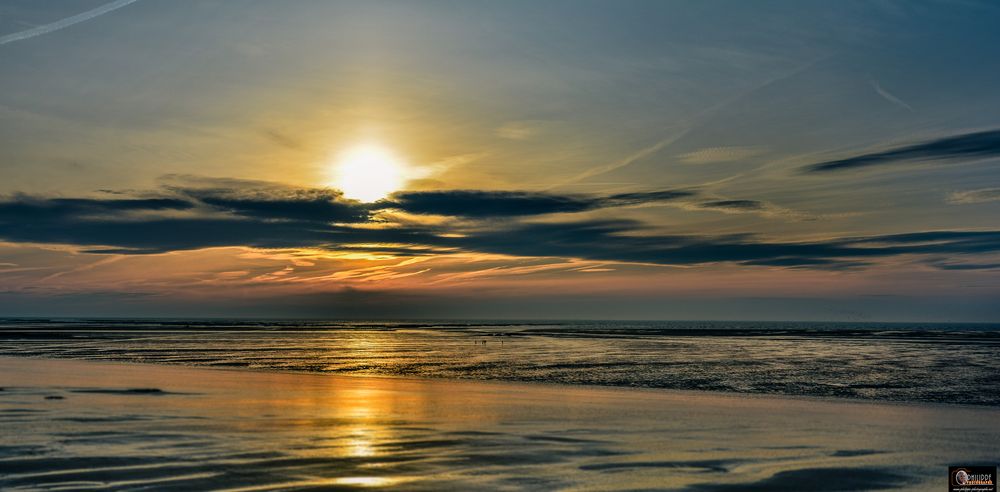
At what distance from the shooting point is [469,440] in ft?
53.6

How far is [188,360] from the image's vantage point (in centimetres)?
4575

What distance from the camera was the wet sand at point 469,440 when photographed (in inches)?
485

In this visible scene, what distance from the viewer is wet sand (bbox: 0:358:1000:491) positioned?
40.4ft

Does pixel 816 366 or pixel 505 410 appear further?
pixel 816 366

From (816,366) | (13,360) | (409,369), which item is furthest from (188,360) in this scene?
(816,366)

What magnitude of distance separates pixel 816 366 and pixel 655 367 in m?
9.21

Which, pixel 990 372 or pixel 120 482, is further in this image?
pixel 990 372

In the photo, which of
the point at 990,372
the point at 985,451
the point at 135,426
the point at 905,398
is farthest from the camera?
the point at 990,372

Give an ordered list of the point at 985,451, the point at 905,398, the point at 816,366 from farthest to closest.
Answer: the point at 816,366 → the point at 905,398 → the point at 985,451

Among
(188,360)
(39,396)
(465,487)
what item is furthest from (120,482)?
(188,360)

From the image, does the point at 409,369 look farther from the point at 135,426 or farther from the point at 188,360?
the point at 135,426

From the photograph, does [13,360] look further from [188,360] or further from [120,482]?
[120,482]

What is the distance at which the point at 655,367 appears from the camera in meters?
40.7

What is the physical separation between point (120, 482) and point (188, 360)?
120ft
